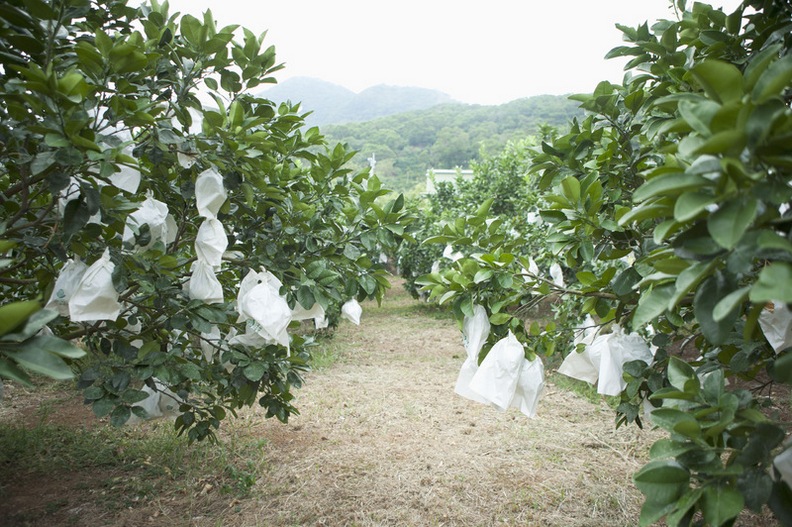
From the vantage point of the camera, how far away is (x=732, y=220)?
67cm

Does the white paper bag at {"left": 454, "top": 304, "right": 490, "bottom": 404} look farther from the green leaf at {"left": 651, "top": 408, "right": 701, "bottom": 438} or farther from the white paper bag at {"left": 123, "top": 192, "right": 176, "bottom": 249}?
the white paper bag at {"left": 123, "top": 192, "right": 176, "bottom": 249}

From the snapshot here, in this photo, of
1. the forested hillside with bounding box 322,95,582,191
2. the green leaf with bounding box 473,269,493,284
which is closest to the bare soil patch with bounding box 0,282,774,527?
the green leaf with bounding box 473,269,493,284

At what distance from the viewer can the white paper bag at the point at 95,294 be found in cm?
138

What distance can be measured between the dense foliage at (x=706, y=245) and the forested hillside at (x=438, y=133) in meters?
18.5

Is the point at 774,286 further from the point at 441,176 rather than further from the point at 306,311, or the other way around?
the point at 441,176

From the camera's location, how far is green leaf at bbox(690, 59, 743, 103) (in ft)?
2.30

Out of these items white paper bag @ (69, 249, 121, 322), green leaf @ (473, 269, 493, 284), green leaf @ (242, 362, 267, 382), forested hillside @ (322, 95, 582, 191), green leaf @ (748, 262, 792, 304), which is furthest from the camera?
forested hillside @ (322, 95, 582, 191)

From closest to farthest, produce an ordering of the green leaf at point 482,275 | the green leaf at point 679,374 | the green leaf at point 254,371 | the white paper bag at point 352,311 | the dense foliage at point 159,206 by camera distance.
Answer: the green leaf at point 679,374 < the dense foliage at point 159,206 < the green leaf at point 482,275 < the green leaf at point 254,371 < the white paper bag at point 352,311

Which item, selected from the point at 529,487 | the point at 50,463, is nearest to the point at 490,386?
the point at 529,487

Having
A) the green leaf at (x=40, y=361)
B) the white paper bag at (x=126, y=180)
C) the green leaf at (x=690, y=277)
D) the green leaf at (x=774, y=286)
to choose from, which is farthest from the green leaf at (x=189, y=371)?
the green leaf at (x=774, y=286)

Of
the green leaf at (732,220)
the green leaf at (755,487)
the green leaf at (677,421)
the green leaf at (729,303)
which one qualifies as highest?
the green leaf at (732,220)

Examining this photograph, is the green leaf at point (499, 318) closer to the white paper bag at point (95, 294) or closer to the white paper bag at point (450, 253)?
the white paper bag at point (450, 253)

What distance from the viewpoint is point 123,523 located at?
217cm

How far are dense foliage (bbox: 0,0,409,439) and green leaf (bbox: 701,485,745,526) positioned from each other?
38.1 inches
